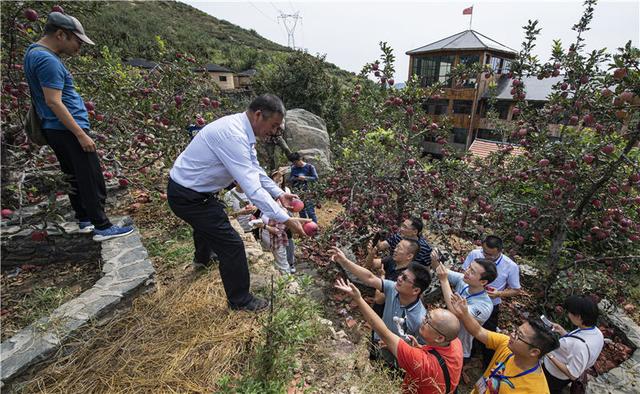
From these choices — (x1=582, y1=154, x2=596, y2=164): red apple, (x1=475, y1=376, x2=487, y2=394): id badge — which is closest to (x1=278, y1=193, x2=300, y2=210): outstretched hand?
(x1=475, y1=376, x2=487, y2=394): id badge

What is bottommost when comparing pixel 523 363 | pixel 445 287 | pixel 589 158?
pixel 523 363

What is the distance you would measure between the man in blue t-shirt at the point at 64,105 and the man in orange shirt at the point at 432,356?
8.97 feet

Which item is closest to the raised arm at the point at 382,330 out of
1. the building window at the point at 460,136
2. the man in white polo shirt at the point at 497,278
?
the man in white polo shirt at the point at 497,278

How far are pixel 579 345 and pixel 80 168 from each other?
14.8 ft

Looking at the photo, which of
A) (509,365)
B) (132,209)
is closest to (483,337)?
(509,365)

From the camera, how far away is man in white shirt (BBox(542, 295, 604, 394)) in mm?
2529

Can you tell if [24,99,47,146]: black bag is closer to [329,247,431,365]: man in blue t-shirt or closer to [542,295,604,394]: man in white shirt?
[329,247,431,365]: man in blue t-shirt

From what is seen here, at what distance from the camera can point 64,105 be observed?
2.48 meters

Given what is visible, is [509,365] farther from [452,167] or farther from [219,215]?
[452,167]

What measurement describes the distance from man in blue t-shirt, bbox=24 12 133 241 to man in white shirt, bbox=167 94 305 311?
1021 mm

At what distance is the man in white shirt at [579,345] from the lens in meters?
2.53

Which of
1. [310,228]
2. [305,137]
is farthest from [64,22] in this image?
[305,137]

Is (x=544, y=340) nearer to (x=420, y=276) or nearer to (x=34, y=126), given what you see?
(x=420, y=276)

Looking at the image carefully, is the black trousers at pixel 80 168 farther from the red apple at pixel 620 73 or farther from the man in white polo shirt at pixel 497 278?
the red apple at pixel 620 73
